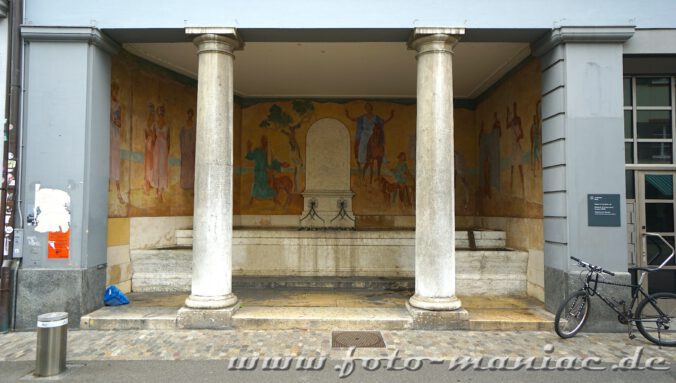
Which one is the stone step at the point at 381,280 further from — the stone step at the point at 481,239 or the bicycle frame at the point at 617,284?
the bicycle frame at the point at 617,284

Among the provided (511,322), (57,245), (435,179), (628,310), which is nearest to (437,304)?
(511,322)

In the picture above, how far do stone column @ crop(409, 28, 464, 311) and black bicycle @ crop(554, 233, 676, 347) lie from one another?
66.0 inches

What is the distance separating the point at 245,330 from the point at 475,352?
3.48 m

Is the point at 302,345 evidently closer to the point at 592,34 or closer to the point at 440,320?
the point at 440,320

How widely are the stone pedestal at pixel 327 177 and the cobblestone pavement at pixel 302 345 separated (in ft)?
20.9

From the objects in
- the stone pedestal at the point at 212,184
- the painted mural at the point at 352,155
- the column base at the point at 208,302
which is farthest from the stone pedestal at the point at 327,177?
the column base at the point at 208,302

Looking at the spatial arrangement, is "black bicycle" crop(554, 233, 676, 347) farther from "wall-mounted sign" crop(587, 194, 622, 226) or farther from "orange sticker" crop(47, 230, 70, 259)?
"orange sticker" crop(47, 230, 70, 259)

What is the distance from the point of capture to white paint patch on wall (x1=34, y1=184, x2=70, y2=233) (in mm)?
7152

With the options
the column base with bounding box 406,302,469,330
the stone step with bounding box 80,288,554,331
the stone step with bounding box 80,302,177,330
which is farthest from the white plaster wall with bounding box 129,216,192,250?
the column base with bounding box 406,302,469,330

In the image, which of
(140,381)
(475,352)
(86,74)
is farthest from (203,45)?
(475,352)

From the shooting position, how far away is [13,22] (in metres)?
7.21

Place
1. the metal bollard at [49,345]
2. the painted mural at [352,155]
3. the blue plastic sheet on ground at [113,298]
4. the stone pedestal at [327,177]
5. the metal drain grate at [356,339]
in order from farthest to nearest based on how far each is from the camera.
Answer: the painted mural at [352,155]
the stone pedestal at [327,177]
the blue plastic sheet on ground at [113,298]
the metal drain grate at [356,339]
the metal bollard at [49,345]

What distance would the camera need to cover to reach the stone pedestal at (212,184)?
7.24 m

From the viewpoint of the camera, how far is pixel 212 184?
725 centimetres
